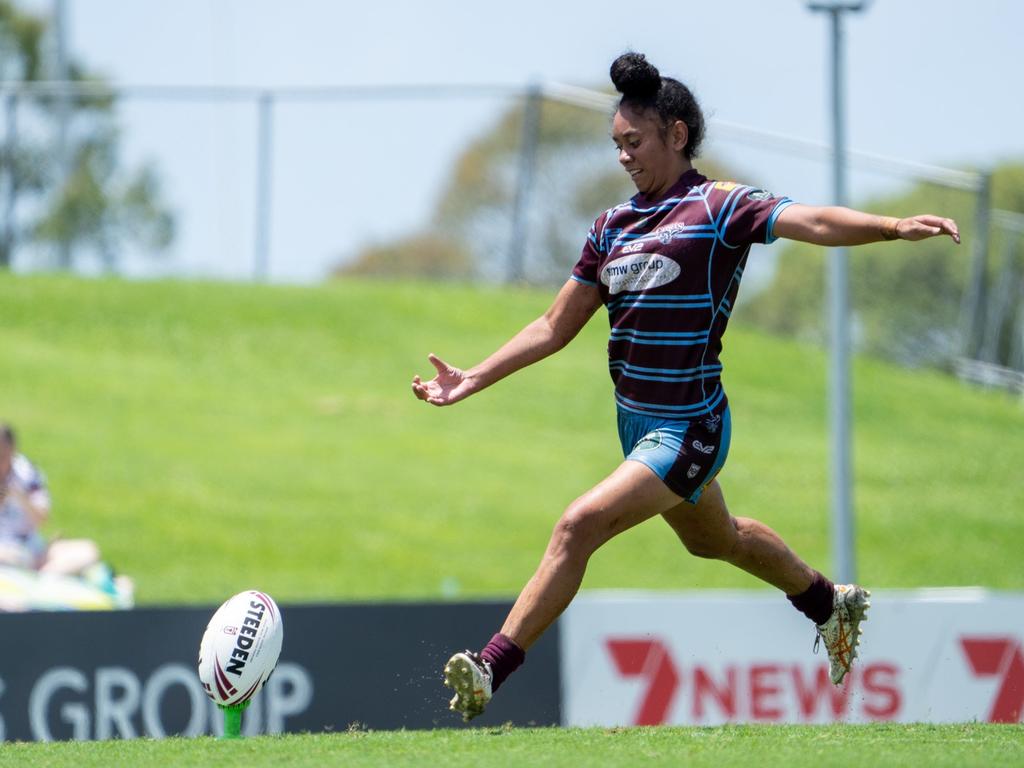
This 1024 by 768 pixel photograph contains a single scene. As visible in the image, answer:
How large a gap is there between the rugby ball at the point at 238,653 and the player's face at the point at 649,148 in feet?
6.68

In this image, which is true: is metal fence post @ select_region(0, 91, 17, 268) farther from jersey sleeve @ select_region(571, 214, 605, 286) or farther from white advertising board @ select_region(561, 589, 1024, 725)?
jersey sleeve @ select_region(571, 214, 605, 286)

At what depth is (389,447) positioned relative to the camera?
2012cm

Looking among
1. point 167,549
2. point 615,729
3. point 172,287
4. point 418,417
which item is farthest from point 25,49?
point 615,729

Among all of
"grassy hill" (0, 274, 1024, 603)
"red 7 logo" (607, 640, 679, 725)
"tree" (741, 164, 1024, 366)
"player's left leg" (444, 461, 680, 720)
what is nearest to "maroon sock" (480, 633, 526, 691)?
"player's left leg" (444, 461, 680, 720)

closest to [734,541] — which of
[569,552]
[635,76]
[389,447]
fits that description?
[569,552]

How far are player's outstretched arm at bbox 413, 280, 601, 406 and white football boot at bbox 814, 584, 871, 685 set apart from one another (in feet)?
5.04

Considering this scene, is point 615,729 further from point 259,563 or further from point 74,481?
point 74,481

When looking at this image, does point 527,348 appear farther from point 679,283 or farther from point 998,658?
point 998,658

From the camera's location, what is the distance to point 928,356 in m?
23.3

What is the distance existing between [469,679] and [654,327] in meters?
1.33

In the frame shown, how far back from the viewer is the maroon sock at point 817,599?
589 cm

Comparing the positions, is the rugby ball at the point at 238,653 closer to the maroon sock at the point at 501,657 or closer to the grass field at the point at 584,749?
the grass field at the point at 584,749

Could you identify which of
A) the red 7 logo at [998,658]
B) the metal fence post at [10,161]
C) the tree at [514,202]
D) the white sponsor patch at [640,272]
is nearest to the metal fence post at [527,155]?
the tree at [514,202]

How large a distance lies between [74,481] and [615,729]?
Result: 14049mm
